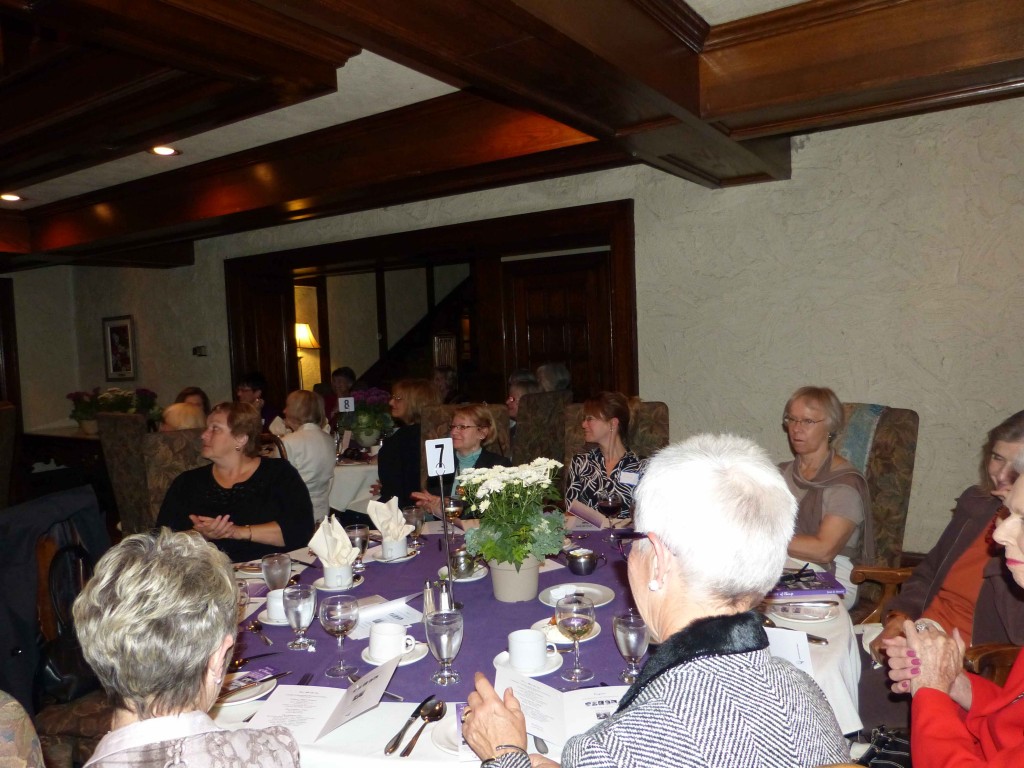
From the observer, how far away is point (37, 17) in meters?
2.24

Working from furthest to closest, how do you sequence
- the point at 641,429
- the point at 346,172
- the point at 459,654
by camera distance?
the point at 346,172 < the point at 641,429 < the point at 459,654

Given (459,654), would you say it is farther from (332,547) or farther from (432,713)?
(332,547)

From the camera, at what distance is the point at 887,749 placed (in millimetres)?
1972

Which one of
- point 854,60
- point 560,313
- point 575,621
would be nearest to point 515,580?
point 575,621

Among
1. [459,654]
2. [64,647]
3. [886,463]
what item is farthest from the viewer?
[886,463]

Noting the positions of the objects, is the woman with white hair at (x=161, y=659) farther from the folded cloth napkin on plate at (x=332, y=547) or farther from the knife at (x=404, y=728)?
the folded cloth napkin on plate at (x=332, y=547)

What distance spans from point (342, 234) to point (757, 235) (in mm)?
3903

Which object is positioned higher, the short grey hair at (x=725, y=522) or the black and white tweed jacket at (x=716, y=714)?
the short grey hair at (x=725, y=522)

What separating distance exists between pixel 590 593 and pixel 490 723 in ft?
2.88

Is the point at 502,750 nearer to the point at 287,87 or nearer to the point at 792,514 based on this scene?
the point at 792,514

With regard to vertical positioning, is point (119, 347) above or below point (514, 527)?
above

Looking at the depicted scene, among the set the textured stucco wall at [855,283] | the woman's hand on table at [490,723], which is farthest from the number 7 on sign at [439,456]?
the textured stucco wall at [855,283]

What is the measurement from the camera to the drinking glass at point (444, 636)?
153 cm

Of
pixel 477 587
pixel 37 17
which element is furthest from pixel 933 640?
pixel 37 17
